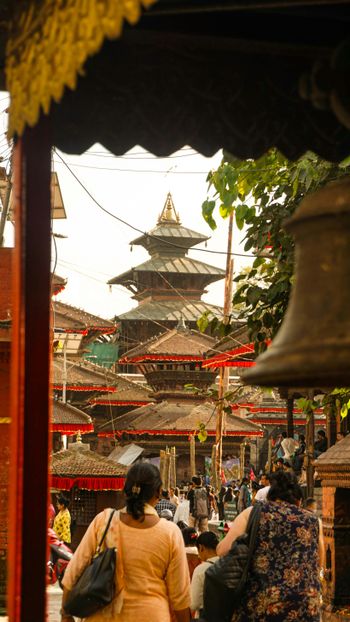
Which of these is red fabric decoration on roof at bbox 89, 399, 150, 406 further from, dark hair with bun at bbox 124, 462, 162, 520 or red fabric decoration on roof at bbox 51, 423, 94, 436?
dark hair with bun at bbox 124, 462, 162, 520

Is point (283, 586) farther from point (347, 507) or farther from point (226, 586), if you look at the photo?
point (347, 507)

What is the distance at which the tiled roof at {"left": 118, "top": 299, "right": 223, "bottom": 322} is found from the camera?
68.6 m

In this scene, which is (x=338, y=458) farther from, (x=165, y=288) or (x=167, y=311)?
(x=165, y=288)

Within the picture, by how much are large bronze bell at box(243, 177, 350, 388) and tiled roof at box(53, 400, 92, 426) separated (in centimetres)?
3450

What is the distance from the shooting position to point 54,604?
53.7ft

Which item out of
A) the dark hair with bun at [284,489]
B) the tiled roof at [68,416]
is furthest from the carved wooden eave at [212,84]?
the tiled roof at [68,416]

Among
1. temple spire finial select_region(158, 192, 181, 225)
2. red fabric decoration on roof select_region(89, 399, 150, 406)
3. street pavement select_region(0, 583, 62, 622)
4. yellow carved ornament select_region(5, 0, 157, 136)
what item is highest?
temple spire finial select_region(158, 192, 181, 225)

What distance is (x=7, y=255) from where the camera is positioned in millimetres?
19188

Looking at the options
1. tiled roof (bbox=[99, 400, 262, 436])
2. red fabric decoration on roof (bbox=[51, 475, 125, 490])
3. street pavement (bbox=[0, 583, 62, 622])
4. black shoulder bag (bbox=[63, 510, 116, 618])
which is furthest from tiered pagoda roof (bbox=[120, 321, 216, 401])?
black shoulder bag (bbox=[63, 510, 116, 618])

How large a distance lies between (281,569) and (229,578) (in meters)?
0.26

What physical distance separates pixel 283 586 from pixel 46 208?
9.03 feet

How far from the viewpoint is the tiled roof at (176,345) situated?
182ft

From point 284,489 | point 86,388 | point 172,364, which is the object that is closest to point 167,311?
point 172,364

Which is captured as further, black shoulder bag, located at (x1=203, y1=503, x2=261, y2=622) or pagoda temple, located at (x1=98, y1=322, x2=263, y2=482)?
pagoda temple, located at (x1=98, y1=322, x2=263, y2=482)
